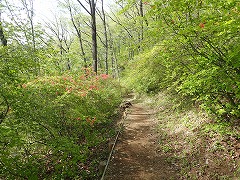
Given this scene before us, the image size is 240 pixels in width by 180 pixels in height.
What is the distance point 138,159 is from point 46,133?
315cm

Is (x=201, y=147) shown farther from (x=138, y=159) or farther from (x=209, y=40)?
(x=209, y=40)

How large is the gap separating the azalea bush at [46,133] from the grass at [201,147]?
271 cm

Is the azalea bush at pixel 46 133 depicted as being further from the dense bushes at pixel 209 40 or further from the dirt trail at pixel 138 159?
the dense bushes at pixel 209 40

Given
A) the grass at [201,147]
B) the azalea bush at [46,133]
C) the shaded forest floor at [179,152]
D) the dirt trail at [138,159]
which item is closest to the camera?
the azalea bush at [46,133]

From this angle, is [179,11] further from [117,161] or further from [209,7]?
[117,161]

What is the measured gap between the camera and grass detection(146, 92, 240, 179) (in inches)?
171

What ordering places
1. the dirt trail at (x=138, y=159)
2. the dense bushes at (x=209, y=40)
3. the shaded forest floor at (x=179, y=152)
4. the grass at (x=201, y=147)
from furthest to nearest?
the dirt trail at (x=138, y=159) < the shaded forest floor at (x=179, y=152) < the grass at (x=201, y=147) < the dense bushes at (x=209, y=40)

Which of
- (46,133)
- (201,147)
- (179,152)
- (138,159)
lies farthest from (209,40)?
(46,133)

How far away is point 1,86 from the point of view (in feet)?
12.0

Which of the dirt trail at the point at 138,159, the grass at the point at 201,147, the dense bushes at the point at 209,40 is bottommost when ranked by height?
the dirt trail at the point at 138,159

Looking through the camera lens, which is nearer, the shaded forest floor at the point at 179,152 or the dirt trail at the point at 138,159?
the shaded forest floor at the point at 179,152

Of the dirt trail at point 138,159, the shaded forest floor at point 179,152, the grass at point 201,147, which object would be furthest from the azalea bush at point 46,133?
the grass at point 201,147

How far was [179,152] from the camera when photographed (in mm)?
5836

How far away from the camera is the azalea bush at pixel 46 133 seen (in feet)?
13.1
